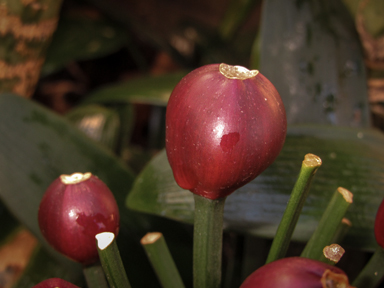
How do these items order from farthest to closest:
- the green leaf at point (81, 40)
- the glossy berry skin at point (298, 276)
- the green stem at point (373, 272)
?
the green leaf at point (81, 40) < the green stem at point (373, 272) < the glossy berry skin at point (298, 276)

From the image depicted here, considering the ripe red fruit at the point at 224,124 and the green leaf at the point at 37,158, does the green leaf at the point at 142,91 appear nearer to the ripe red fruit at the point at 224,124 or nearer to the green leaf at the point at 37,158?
the green leaf at the point at 37,158

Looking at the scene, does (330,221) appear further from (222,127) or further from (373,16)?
(373,16)

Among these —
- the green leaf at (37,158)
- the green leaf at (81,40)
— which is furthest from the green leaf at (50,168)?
the green leaf at (81,40)

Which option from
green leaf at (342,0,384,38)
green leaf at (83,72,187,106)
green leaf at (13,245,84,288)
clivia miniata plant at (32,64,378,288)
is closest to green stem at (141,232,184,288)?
clivia miniata plant at (32,64,378,288)

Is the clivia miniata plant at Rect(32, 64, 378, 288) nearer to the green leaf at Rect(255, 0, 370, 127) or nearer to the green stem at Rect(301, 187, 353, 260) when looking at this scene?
the green stem at Rect(301, 187, 353, 260)

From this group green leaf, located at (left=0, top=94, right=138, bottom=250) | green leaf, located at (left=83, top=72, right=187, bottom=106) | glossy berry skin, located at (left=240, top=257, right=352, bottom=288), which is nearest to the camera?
glossy berry skin, located at (left=240, top=257, right=352, bottom=288)

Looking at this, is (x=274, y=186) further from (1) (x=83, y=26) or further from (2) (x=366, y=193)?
(1) (x=83, y=26)
